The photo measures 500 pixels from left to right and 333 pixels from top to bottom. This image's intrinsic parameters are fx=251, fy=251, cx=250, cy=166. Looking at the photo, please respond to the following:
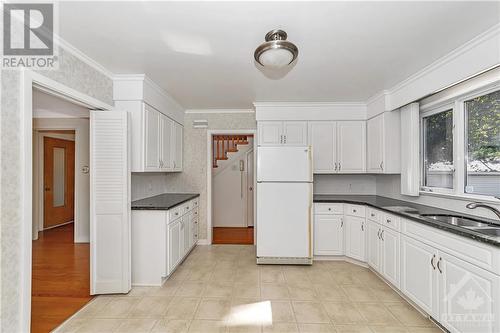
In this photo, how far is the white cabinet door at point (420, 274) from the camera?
6.95 ft

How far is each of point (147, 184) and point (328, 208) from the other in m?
2.77

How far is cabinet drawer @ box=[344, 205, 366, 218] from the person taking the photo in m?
3.48

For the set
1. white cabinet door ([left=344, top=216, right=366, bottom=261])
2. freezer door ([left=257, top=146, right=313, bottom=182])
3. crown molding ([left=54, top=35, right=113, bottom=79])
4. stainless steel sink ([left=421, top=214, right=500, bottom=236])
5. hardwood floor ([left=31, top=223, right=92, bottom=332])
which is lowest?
hardwood floor ([left=31, top=223, right=92, bottom=332])

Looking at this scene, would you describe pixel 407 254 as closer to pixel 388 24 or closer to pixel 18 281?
pixel 388 24

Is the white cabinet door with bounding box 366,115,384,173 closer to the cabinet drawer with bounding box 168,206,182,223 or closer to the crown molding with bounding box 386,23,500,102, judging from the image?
the crown molding with bounding box 386,23,500,102

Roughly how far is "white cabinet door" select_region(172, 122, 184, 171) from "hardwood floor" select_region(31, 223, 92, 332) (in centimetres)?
192

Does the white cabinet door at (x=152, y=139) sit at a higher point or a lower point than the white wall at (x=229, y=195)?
higher

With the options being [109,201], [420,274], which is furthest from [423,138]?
[109,201]

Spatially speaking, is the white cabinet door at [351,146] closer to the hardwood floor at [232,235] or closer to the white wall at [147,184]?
the hardwood floor at [232,235]

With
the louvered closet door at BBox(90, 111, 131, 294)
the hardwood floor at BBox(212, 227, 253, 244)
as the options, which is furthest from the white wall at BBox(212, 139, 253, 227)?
the louvered closet door at BBox(90, 111, 131, 294)

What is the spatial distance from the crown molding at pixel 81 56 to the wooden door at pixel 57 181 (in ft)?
13.8

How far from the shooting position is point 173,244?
3.17 m

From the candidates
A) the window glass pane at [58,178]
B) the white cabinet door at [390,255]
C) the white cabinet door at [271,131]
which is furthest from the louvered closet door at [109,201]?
the window glass pane at [58,178]

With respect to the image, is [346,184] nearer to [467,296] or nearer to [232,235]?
[232,235]
